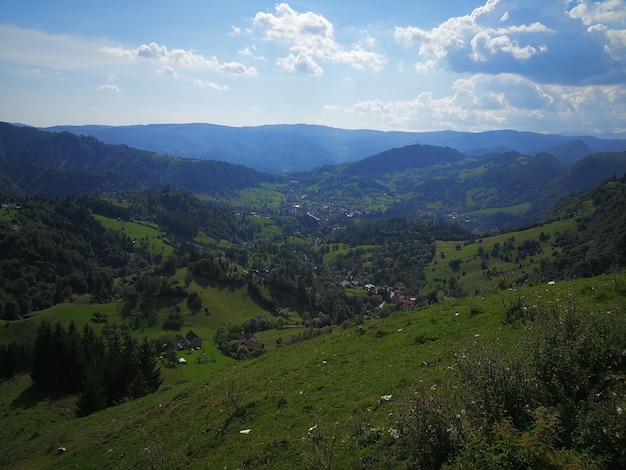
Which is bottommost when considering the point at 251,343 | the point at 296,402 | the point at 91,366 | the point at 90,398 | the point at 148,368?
the point at 251,343

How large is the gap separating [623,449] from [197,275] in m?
164

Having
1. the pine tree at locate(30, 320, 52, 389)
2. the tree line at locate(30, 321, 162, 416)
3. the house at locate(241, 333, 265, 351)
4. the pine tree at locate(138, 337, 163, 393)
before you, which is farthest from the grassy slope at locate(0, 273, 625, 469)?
the house at locate(241, 333, 265, 351)

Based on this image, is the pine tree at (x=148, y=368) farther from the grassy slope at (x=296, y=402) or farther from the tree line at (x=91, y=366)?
the grassy slope at (x=296, y=402)

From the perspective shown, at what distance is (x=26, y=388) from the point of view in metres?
44.4

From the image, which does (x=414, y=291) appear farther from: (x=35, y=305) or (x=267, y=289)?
(x=35, y=305)

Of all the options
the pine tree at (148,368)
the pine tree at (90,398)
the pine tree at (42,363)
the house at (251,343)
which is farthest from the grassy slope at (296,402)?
the house at (251,343)

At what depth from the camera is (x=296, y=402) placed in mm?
16938

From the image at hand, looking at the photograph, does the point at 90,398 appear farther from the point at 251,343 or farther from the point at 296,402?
the point at 251,343

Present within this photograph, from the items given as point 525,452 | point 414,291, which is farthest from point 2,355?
point 414,291

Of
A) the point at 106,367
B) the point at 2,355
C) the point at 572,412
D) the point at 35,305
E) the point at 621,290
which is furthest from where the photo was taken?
the point at 35,305

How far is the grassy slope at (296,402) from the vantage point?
44.2 feet

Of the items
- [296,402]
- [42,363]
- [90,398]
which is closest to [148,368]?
[90,398]

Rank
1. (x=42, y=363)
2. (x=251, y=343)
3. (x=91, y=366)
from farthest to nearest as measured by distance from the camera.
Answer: (x=251, y=343) < (x=42, y=363) < (x=91, y=366)

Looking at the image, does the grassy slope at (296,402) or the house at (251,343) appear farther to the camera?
the house at (251,343)
